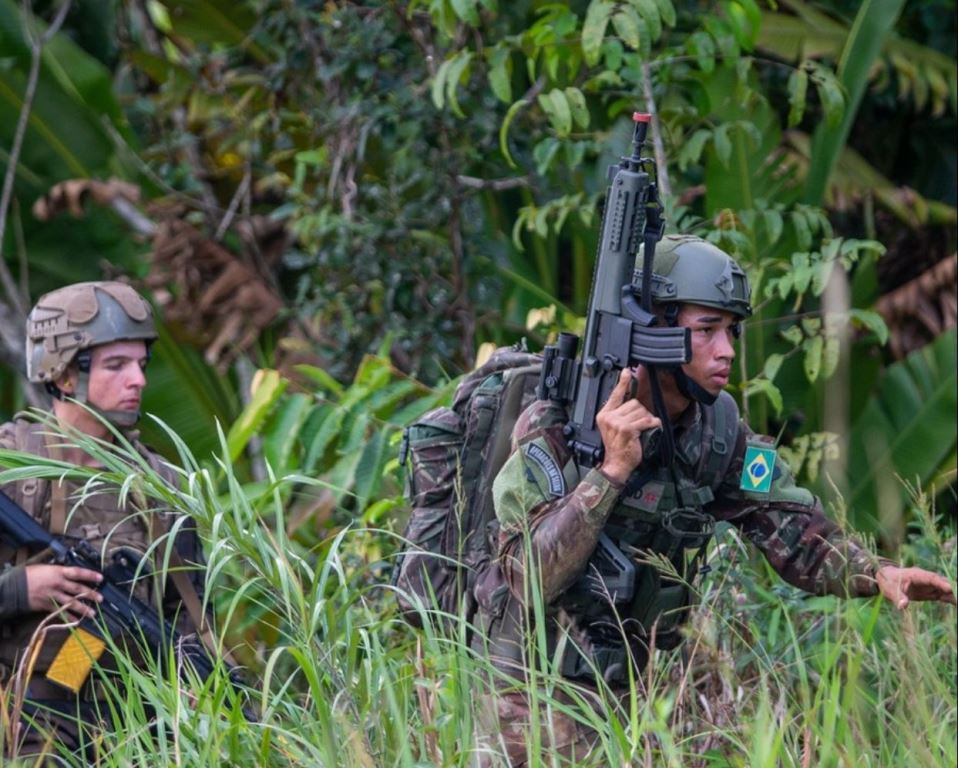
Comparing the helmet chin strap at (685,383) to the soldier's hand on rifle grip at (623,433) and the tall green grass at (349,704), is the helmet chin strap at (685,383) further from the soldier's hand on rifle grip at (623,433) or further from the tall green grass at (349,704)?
the tall green grass at (349,704)

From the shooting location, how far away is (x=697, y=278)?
3430 millimetres

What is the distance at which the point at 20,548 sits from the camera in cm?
406

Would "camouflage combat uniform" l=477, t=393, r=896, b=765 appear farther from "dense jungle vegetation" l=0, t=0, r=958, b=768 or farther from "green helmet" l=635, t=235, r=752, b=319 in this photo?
"green helmet" l=635, t=235, r=752, b=319

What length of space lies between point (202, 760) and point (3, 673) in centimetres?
160

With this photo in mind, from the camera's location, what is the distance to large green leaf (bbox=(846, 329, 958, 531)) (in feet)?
19.4

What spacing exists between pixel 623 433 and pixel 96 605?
1543 millimetres

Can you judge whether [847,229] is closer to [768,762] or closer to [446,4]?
[446,4]

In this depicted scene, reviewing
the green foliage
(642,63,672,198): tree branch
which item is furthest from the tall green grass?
(642,63,672,198): tree branch

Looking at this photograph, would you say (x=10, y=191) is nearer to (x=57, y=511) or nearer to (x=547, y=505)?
(x=57, y=511)

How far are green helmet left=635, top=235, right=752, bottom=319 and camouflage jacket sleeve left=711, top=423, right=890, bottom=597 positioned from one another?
0.35 meters

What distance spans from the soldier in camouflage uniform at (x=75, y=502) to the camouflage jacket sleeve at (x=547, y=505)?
87 centimetres

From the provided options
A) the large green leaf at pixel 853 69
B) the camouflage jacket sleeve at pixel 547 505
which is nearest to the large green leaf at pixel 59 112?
the large green leaf at pixel 853 69

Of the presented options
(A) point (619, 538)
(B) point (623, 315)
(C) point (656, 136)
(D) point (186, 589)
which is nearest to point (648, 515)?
(A) point (619, 538)

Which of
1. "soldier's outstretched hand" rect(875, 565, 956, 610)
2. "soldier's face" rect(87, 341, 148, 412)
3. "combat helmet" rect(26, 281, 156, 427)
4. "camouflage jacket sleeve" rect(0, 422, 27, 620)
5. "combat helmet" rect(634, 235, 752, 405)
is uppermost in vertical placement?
"combat helmet" rect(634, 235, 752, 405)
